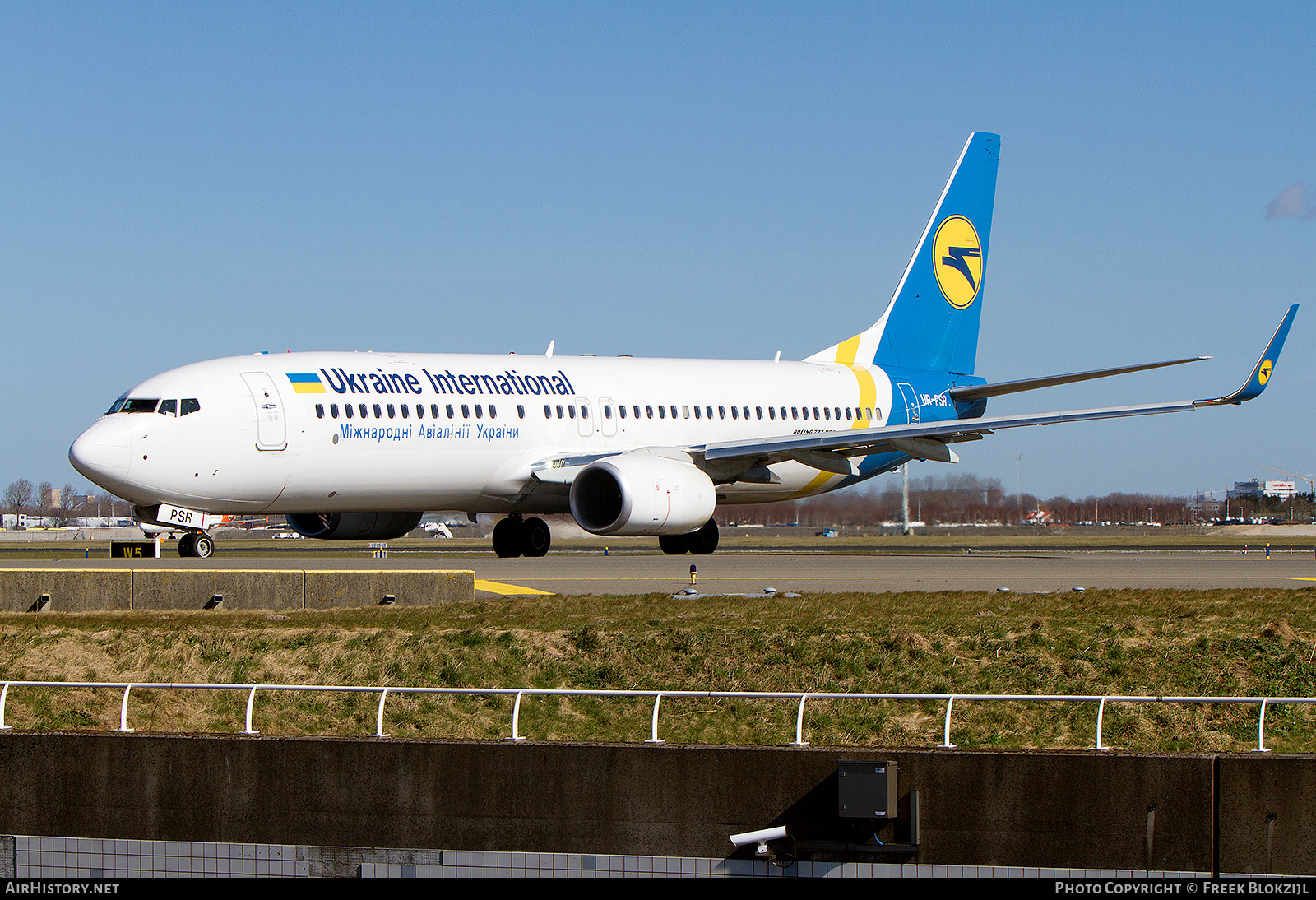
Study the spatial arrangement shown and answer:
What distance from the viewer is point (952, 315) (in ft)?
125

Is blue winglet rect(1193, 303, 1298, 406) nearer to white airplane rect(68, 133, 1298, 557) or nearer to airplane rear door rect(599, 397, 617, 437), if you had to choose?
white airplane rect(68, 133, 1298, 557)

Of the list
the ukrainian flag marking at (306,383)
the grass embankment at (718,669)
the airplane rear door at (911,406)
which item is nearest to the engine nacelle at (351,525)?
the ukrainian flag marking at (306,383)

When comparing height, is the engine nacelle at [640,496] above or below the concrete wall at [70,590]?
above

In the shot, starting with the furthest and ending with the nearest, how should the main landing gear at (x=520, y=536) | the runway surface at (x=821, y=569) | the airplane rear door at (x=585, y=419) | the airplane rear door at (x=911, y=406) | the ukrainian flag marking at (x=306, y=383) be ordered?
the airplane rear door at (x=911, y=406), the main landing gear at (x=520, y=536), the airplane rear door at (x=585, y=419), the ukrainian flag marking at (x=306, y=383), the runway surface at (x=821, y=569)

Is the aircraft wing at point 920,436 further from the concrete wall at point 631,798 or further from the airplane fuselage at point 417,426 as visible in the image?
the concrete wall at point 631,798

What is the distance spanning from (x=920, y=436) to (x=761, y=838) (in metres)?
19.5

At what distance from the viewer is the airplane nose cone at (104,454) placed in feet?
80.2

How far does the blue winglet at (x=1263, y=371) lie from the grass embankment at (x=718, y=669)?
10.2 meters

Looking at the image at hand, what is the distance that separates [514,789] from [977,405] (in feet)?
91.1

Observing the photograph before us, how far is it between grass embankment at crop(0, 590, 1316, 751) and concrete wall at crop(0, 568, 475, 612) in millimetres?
1574

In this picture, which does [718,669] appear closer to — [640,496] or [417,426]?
[640,496]

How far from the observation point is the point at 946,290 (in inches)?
1491

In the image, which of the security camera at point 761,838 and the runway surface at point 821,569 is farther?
the runway surface at point 821,569
